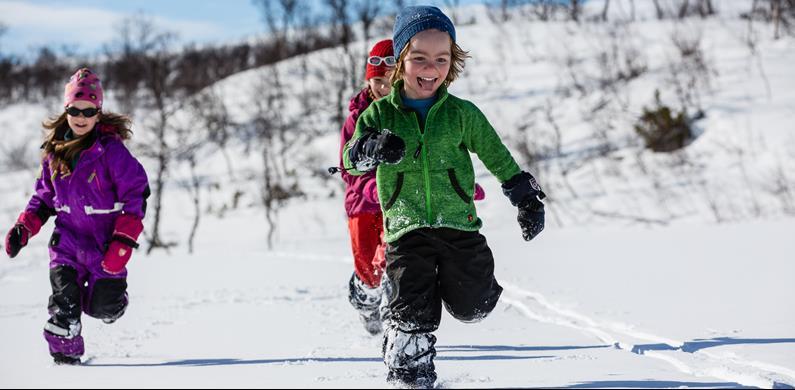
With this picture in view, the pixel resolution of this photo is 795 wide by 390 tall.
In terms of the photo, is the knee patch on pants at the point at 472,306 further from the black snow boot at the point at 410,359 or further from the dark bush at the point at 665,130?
the dark bush at the point at 665,130

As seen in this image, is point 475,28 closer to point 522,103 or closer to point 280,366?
point 522,103

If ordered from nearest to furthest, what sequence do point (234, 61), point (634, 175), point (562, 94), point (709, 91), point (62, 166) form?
point (62, 166)
point (634, 175)
point (709, 91)
point (562, 94)
point (234, 61)

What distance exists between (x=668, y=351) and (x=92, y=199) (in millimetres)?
2839

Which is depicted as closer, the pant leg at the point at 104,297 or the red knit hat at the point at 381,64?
the pant leg at the point at 104,297

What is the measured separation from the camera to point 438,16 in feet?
9.02

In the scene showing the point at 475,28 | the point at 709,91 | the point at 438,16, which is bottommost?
the point at 438,16

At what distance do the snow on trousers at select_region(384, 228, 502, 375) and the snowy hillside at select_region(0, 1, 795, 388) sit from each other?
9.3 inches

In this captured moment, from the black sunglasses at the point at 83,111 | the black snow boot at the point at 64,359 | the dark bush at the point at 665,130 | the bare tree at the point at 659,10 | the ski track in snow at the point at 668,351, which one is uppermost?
the bare tree at the point at 659,10

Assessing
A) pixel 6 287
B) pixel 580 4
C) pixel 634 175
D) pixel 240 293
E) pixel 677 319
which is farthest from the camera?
pixel 580 4

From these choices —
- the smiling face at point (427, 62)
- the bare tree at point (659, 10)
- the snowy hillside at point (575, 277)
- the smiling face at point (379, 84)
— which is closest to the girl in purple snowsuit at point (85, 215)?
the snowy hillside at point (575, 277)

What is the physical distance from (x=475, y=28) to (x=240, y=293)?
25550 mm

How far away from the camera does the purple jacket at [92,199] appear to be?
3.39 metres

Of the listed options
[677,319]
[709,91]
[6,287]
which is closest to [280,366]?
[677,319]

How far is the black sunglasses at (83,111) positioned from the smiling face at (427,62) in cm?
177
